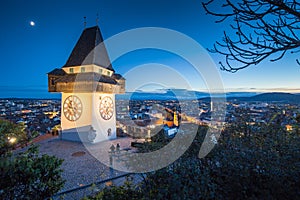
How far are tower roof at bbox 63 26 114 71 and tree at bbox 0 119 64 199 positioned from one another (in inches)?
306

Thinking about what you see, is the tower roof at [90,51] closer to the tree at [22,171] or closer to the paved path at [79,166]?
the paved path at [79,166]

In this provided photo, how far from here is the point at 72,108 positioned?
8.79 metres

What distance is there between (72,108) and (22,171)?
320 inches

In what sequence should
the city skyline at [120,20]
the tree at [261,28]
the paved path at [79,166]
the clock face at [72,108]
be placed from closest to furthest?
the tree at [261,28], the paved path at [79,166], the city skyline at [120,20], the clock face at [72,108]

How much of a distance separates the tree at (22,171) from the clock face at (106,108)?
7.23 meters

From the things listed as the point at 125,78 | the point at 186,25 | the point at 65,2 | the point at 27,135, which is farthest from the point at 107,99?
the point at 27,135

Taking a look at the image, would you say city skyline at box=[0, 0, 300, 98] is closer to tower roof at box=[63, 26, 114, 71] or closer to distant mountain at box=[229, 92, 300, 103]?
distant mountain at box=[229, 92, 300, 103]

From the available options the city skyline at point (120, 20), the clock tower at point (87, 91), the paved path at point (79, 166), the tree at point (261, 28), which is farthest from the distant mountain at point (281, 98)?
the clock tower at point (87, 91)

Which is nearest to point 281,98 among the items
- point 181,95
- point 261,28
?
point 181,95

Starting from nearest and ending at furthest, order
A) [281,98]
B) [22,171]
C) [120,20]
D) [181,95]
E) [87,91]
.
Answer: [22,171], [281,98], [87,91], [181,95], [120,20]

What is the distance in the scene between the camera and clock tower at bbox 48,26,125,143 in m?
8.35

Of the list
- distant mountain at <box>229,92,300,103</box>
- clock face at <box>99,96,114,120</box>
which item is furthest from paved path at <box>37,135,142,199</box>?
distant mountain at <box>229,92,300,103</box>

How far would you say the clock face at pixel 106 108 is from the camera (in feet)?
29.2

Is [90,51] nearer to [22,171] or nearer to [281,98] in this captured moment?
[22,171]
